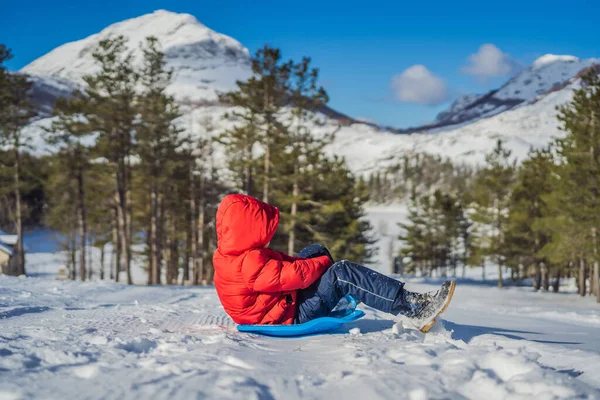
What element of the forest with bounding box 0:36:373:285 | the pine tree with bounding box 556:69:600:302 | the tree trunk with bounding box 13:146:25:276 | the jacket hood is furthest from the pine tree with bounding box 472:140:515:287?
the jacket hood

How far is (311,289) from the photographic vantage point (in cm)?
400

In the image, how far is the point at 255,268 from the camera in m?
3.69

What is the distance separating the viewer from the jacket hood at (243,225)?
3.75 m

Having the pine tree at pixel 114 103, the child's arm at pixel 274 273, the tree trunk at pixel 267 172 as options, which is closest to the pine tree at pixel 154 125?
the pine tree at pixel 114 103

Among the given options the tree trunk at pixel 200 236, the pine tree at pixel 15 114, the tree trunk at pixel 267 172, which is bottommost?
the tree trunk at pixel 200 236

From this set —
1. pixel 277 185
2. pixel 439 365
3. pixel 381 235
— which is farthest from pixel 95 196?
pixel 381 235

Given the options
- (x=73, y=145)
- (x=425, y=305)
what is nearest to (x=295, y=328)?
(x=425, y=305)

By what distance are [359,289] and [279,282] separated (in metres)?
0.69

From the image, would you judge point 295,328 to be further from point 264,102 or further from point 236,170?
point 236,170

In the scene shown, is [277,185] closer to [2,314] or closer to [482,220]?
[482,220]

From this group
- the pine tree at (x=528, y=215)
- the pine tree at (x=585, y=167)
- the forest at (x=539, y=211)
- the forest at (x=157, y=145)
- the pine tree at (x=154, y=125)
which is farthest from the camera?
the pine tree at (x=528, y=215)

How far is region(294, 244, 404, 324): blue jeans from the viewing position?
3779mm

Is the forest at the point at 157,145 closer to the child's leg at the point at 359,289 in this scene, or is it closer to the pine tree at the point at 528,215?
the pine tree at the point at 528,215

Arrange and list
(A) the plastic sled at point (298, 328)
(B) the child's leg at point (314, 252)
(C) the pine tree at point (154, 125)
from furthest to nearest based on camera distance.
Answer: (C) the pine tree at point (154, 125) < (B) the child's leg at point (314, 252) < (A) the plastic sled at point (298, 328)
